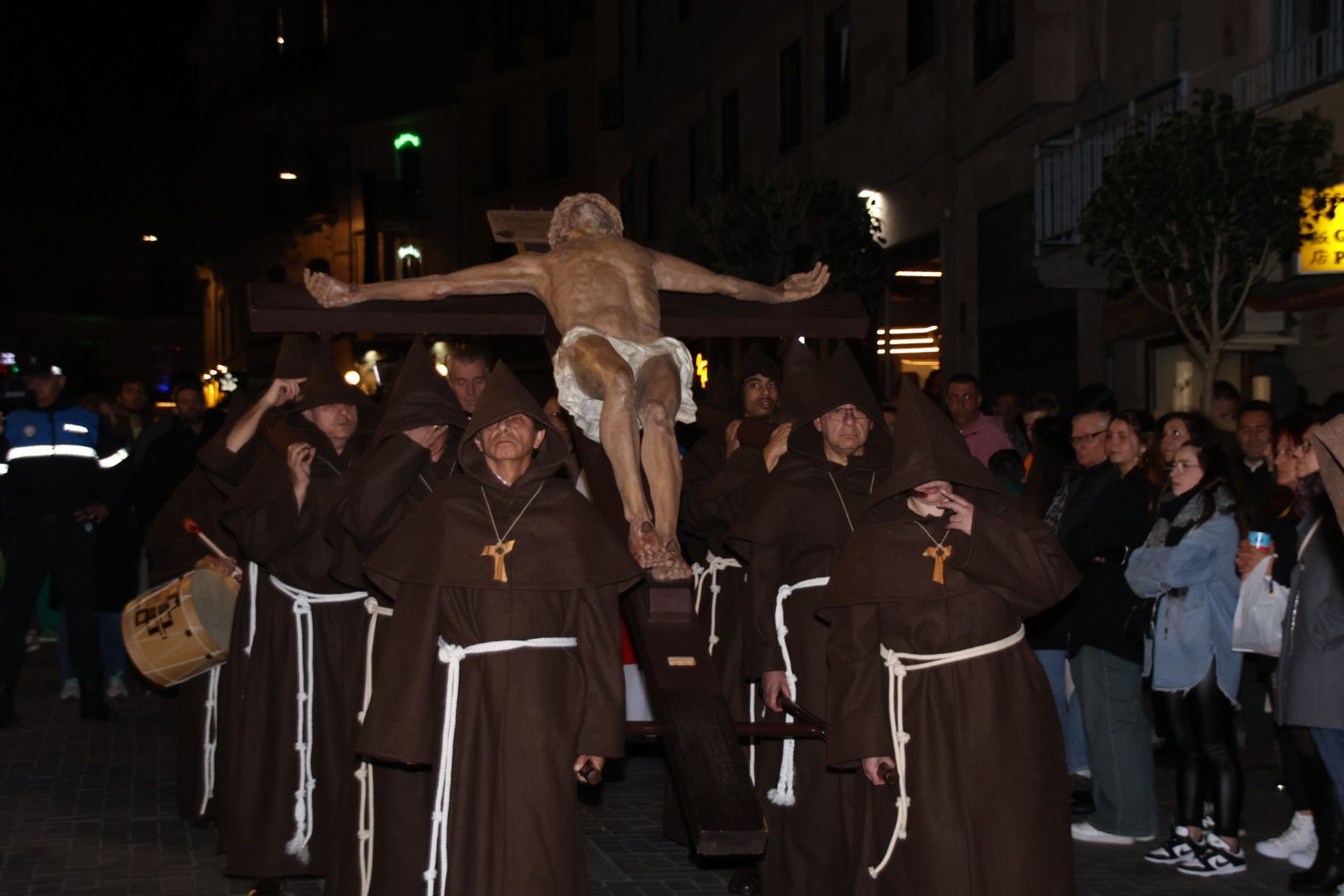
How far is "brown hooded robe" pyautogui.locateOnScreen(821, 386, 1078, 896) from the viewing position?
19.3 feet

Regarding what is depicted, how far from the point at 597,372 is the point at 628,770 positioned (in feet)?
13.3

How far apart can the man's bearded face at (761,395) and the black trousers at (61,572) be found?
536 centimetres

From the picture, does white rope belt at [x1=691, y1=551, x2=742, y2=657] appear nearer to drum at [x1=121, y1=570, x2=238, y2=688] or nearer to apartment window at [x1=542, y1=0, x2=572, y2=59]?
drum at [x1=121, y1=570, x2=238, y2=688]

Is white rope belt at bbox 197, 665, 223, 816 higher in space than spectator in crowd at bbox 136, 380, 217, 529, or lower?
lower

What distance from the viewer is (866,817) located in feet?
20.4

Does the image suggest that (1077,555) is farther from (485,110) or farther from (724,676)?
(485,110)

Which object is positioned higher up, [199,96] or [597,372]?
[199,96]

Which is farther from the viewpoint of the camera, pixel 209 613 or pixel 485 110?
pixel 485 110

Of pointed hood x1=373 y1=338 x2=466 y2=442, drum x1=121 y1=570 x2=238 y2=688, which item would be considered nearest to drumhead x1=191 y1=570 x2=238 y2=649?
drum x1=121 y1=570 x2=238 y2=688

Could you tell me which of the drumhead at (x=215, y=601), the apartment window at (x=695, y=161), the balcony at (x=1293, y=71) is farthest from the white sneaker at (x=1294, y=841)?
the apartment window at (x=695, y=161)

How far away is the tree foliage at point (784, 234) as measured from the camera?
59.5ft

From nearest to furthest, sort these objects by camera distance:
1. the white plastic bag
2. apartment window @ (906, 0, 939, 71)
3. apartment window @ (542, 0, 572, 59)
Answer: the white plastic bag, apartment window @ (906, 0, 939, 71), apartment window @ (542, 0, 572, 59)

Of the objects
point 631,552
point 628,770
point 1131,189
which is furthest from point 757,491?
point 1131,189

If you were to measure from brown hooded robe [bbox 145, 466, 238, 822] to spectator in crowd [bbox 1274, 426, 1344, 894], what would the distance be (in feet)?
16.1
